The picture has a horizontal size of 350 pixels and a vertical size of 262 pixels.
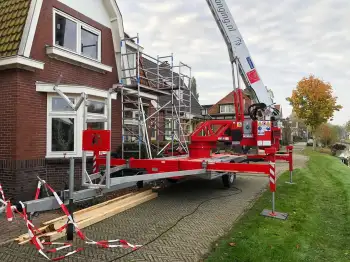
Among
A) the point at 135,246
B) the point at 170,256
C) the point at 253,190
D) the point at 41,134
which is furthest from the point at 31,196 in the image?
the point at 253,190

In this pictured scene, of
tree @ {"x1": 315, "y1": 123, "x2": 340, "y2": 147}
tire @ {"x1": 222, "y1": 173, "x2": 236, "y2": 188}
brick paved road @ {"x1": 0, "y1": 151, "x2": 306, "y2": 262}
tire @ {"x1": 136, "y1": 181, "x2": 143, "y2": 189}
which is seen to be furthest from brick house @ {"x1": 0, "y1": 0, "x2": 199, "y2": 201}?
tree @ {"x1": 315, "y1": 123, "x2": 340, "y2": 147}

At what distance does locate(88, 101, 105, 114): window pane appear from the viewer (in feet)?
30.8

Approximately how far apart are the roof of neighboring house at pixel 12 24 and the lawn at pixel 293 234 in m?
Answer: 6.42

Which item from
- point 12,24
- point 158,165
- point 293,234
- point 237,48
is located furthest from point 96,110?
point 293,234

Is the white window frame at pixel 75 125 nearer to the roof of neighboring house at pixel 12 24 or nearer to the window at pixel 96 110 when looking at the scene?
the window at pixel 96 110

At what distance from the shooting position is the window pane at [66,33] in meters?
8.71

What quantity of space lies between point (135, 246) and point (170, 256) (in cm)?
61

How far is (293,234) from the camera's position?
5.51 m

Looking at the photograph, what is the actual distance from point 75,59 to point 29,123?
2.31 metres

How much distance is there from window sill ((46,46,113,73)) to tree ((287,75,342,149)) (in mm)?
24543

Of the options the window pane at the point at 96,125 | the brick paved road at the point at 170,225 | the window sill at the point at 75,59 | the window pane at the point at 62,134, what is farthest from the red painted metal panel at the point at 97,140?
the window pane at the point at 96,125

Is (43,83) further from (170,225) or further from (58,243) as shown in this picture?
(170,225)

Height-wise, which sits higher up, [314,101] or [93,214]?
[314,101]

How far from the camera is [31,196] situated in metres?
7.73
